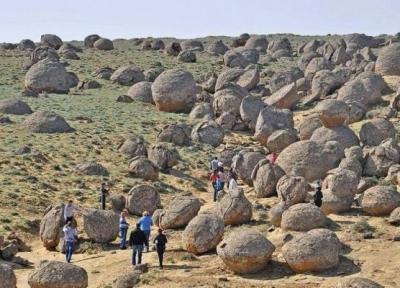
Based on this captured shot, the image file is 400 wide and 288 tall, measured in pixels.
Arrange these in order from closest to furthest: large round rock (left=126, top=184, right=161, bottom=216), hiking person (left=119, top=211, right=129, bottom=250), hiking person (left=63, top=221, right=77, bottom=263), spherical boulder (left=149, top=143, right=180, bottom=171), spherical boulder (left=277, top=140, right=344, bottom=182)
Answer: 1. hiking person (left=63, top=221, right=77, bottom=263)
2. hiking person (left=119, top=211, right=129, bottom=250)
3. large round rock (left=126, top=184, right=161, bottom=216)
4. spherical boulder (left=277, top=140, right=344, bottom=182)
5. spherical boulder (left=149, top=143, right=180, bottom=171)

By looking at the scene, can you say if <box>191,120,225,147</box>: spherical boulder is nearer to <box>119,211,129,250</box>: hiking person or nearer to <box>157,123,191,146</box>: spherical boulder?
<box>157,123,191,146</box>: spherical boulder

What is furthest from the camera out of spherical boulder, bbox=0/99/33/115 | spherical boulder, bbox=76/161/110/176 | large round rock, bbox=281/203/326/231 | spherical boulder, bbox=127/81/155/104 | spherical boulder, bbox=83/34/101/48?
spherical boulder, bbox=83/34/101/48

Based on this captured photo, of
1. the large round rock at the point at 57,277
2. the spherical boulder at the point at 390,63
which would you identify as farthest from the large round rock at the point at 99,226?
the spherical boulder at the point at 390,63

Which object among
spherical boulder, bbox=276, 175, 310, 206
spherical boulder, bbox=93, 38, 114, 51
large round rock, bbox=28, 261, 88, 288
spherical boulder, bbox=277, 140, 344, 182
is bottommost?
large round rock, bbox=28, 261, 88, 288

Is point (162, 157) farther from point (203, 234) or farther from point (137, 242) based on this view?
point (137, 242)

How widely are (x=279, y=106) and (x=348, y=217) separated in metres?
25.2

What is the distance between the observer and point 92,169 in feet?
121

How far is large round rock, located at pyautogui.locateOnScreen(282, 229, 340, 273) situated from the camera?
72.2ft

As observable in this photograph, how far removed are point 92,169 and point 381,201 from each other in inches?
631

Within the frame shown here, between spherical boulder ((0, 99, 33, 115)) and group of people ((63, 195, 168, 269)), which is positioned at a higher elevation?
spherical boulder ((0, 99, 33, 115))

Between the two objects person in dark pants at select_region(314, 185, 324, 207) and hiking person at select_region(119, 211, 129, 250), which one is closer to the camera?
hiking person at select_region(119, 211, 129, 250)

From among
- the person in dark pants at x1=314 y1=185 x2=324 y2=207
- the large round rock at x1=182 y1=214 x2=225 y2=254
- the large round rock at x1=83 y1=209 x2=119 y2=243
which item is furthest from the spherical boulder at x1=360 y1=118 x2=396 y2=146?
the large round rock at x1=83 y1=209 x2=119 y2=243

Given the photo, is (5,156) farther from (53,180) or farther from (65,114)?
(65,114)

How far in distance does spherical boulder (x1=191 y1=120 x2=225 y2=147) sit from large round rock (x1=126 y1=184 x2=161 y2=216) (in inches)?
550
